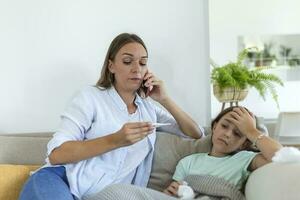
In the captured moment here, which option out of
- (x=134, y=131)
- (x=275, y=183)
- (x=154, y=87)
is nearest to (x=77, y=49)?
(x=154, y=87)

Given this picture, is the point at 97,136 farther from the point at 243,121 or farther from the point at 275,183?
the point at 275,183

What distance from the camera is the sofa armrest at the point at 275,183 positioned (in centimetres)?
121

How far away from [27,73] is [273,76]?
4.50 ft

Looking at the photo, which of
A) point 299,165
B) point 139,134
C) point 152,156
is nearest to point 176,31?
point 152,156

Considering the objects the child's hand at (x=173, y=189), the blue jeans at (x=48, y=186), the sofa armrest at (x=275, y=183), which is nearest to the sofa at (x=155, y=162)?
the sofa armrest at (x=275, y=183)

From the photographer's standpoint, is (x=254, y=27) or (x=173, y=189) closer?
(x=173, y=189)

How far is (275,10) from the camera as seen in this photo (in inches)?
91.1

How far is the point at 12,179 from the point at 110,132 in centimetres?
47

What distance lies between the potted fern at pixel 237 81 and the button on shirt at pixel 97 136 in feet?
1.65

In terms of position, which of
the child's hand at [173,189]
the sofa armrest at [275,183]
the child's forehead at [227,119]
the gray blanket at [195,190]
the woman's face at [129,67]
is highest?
the woman's face at [129,67]

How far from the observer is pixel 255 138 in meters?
1.57

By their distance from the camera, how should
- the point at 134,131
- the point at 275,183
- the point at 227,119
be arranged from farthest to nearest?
the point at 227,119
the point at 134,131
the point at 275,183

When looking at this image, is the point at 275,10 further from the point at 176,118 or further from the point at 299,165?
the point at 299,165

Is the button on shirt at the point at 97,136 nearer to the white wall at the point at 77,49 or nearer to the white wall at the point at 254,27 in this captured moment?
the white wall at the point at 77,49
